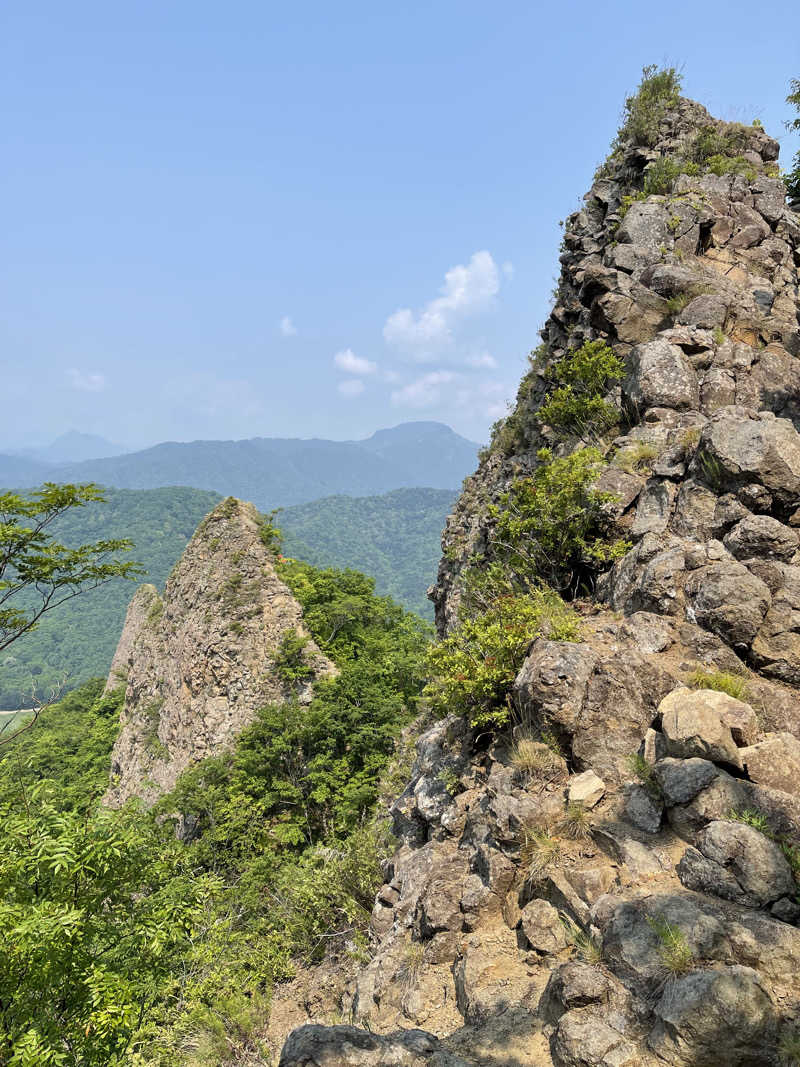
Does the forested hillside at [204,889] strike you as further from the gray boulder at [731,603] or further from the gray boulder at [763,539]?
the gray boulder at [763,539]

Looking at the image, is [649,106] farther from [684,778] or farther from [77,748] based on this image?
[77,748]

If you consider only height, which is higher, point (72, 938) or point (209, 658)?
point (72, 938)

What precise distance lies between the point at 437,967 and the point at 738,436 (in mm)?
7860

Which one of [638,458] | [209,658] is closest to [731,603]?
[638,458]

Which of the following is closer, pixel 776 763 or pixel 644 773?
pixel 776 763

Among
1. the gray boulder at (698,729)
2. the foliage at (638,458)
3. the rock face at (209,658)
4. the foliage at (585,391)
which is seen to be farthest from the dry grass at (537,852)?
the rock face at (209,658)

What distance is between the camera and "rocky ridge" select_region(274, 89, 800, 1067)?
403cm

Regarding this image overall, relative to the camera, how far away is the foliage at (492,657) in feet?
24.8

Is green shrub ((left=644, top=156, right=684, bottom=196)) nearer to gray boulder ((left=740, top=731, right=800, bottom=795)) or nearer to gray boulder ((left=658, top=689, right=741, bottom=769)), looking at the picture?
gray boulder ((left=658, top=689, right=741, bottom=769))

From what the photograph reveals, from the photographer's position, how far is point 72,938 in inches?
280

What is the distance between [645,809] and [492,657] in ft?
9.04

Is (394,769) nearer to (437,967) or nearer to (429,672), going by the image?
(429,672)

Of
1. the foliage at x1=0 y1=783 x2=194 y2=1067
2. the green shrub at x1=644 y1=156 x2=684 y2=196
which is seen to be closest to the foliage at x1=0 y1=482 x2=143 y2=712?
the foliage at x1=0 y1=783 x2=194 y2=1067

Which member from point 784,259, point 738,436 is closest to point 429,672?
point 738,436
